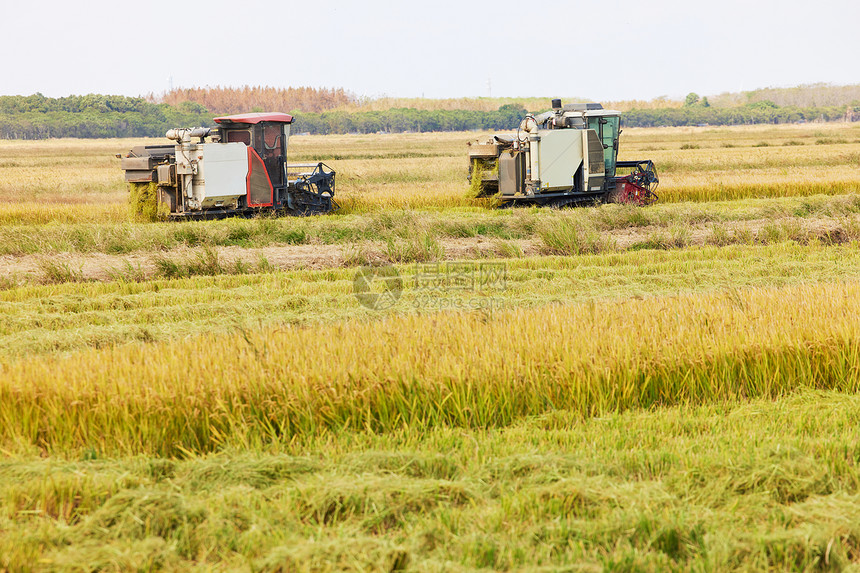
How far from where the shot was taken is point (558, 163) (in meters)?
A: 18.4

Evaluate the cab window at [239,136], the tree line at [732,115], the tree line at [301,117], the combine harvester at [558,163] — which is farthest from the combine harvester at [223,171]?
the tree line at [732,115]

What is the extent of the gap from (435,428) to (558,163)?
14.1m

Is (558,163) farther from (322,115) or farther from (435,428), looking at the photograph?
(322,115)

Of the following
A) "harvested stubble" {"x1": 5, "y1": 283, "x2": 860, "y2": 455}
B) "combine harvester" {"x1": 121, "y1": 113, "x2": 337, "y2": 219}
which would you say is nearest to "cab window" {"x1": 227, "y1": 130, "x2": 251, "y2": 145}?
"combine harvester" {"x1": 121, "y1": 113, "x2": 337, "y2": 219}

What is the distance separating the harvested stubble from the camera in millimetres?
5160

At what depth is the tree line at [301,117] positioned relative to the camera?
10700 centimetres

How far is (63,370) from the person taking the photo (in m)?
5.68

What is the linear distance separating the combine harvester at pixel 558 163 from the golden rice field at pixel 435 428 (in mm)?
8094

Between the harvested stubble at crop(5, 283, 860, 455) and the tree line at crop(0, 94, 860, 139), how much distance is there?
3864 inches

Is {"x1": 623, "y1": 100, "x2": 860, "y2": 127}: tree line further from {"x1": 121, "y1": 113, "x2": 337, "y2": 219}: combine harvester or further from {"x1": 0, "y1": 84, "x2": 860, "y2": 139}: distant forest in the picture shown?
{"x1": 121, "y1": 113, "x2": 337, "y2": 219}: combine harvester

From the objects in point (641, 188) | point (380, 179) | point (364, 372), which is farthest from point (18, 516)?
point (380, 179)

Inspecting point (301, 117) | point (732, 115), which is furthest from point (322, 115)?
point (732, 115)

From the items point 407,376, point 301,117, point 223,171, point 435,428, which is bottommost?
point 435,428

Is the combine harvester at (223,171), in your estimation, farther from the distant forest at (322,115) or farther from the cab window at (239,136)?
the distant forest at (322,115)
